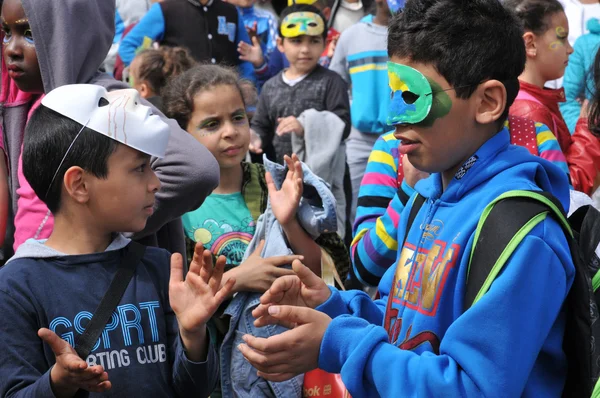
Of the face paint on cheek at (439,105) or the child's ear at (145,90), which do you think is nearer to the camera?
the face paint on cheek at (439,105)

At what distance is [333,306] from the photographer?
2.37 meters

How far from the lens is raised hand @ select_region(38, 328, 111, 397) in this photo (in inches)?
83.5

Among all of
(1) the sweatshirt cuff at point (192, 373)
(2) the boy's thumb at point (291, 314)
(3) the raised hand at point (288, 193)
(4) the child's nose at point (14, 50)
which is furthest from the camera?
(3) the raised hand at point (288, 193)

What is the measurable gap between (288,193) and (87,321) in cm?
124

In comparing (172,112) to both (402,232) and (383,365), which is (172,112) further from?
(383,365)

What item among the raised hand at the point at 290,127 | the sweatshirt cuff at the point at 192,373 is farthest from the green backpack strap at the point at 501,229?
the raised hand at the point at 290,127

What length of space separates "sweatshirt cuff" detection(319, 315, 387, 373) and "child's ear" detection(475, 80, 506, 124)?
66 cm

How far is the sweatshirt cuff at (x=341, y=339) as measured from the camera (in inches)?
80.4

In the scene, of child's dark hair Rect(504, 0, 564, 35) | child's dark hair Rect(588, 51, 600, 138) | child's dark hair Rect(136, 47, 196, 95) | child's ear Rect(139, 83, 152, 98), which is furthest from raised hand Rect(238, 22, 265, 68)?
child's dark hair Rect(588, 51, 600, 138)

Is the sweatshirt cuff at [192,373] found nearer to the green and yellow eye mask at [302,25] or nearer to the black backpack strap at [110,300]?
the black backpack strap at [110,300]

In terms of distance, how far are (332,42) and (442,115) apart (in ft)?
21.3

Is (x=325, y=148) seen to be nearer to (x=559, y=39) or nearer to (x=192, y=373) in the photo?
(x=559, y=39)

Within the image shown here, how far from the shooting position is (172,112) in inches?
166

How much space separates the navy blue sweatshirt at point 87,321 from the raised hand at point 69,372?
142 mm
